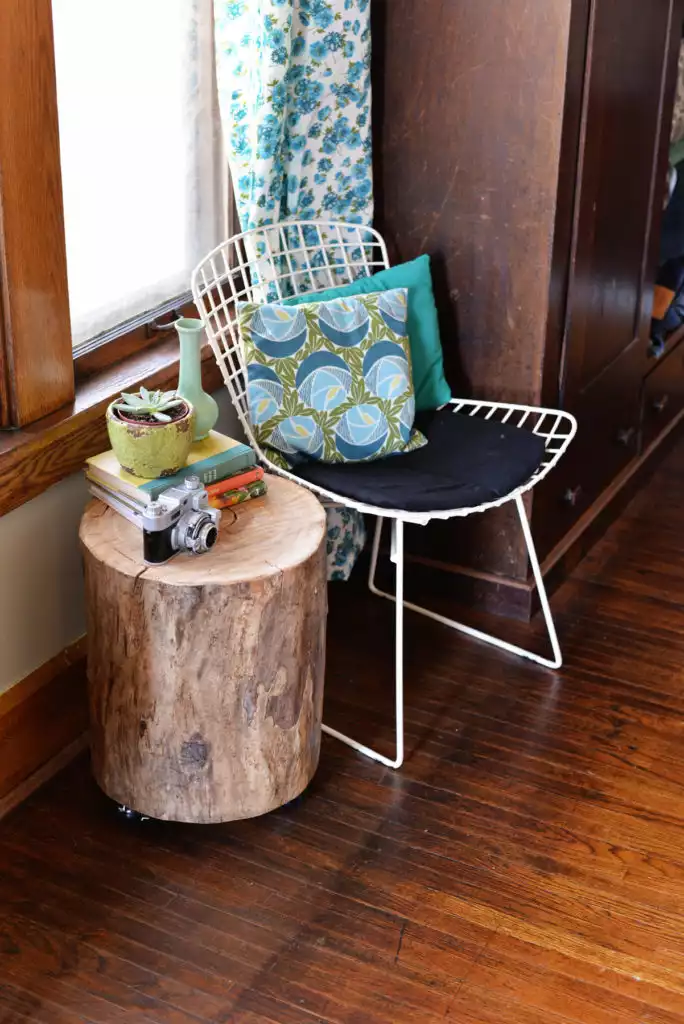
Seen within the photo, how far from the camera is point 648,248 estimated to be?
321 cm

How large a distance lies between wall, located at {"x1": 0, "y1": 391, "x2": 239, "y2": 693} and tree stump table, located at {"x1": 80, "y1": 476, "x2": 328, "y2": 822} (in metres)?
0.12

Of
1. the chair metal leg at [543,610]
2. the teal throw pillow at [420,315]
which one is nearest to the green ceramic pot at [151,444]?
the teal throw pillow at [420,315]

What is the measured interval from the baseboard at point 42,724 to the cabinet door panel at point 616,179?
4.20 ft

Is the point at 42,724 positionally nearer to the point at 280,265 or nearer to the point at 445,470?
the point at 445,470

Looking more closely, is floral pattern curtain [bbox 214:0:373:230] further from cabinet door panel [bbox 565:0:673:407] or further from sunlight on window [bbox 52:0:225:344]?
cabinet door panel [bbox 565:0:673:407]

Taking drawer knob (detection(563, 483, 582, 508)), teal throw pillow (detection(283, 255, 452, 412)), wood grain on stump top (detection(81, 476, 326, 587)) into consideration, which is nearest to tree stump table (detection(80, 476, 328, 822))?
wood grain on stump top (detection(81, 476, 326, 587))

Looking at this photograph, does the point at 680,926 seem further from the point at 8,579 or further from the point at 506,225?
the point at 506,225

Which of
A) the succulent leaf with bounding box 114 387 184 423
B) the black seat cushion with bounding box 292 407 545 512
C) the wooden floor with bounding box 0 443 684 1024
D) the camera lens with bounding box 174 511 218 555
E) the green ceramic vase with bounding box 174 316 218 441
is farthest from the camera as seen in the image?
the black seat cushion with bounding box 292 407 545 512

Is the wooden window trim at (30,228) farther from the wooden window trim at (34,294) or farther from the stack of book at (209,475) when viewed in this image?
the stack of book at (209,475)

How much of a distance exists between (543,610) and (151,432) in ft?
3.81

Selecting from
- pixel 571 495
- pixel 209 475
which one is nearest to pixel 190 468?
pixel 209 475

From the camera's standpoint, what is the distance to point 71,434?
220 centimetres

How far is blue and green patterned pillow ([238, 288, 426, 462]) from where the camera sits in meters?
2.37

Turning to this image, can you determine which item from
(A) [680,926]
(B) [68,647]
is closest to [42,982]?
(B) [68,647]
